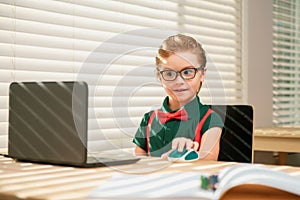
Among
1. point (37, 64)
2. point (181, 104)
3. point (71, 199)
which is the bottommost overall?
point (71, 199)

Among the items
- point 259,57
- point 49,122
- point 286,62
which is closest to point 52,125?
point 49,122

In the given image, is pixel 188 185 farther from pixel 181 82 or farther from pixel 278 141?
pixel 278 141

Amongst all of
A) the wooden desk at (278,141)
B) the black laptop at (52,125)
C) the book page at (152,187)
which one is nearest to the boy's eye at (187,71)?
the black laptop at (52,125)

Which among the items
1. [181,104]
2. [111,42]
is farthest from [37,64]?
[181,104]

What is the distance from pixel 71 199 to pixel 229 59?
2293 millimetres

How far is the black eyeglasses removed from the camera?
1.61m

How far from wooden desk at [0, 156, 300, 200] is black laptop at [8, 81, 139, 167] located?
0.10 ft

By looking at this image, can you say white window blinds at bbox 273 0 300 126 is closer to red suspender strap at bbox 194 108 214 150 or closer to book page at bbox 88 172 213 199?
red suspender strap at bbox 194 108 214 150

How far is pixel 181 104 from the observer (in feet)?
5.73

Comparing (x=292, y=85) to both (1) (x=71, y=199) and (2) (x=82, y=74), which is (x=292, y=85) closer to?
(2) (x=82, y=74)

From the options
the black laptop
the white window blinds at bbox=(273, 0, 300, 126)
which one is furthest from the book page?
the white window blinds at bbox=(273, 0, 300, 126)

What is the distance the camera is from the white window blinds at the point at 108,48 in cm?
177

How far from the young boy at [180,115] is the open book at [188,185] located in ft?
1.88

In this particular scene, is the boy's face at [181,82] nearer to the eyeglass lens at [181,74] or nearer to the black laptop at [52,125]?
the eyeglass lens at [181,74]
